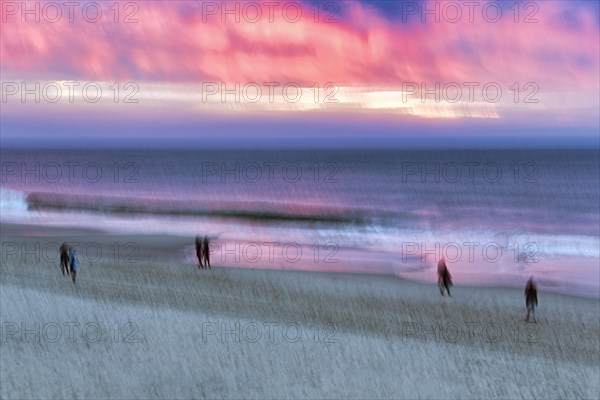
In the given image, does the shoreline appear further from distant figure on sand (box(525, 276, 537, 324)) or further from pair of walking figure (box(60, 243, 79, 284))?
distant figure on sand (box(525, 276, 537, 324))

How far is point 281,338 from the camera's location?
16156mm

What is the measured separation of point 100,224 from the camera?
151ft

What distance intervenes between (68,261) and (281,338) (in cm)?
964

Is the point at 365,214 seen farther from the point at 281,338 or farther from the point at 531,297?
the point at 281,338

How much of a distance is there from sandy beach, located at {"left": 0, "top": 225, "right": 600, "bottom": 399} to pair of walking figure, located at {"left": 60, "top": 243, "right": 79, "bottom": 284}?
0.40 metres

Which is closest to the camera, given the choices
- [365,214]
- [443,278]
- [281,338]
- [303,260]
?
[281,338]

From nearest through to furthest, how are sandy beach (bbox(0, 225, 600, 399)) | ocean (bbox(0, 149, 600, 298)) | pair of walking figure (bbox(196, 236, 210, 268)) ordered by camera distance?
1. sandy beach (bbox(0, 225, 600, 399))
2. pair of walking figure (bbox(196, 236, 210, 268))
3. ocean (bbox(0, 149, 600, 298))

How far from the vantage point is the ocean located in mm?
28625

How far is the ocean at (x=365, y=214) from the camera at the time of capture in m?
28.6

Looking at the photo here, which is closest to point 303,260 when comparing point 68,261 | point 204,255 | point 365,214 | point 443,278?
point 204,255

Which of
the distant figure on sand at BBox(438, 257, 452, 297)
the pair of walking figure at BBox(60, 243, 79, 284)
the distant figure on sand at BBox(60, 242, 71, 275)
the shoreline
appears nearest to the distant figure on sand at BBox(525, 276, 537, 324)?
the distant figure on sand at BBox(438, 257, 452, 297)

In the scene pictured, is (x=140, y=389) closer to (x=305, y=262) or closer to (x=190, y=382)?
(x=190, y=382)

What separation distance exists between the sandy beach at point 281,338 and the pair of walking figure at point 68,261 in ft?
1.31

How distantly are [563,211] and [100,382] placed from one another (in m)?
52.1
